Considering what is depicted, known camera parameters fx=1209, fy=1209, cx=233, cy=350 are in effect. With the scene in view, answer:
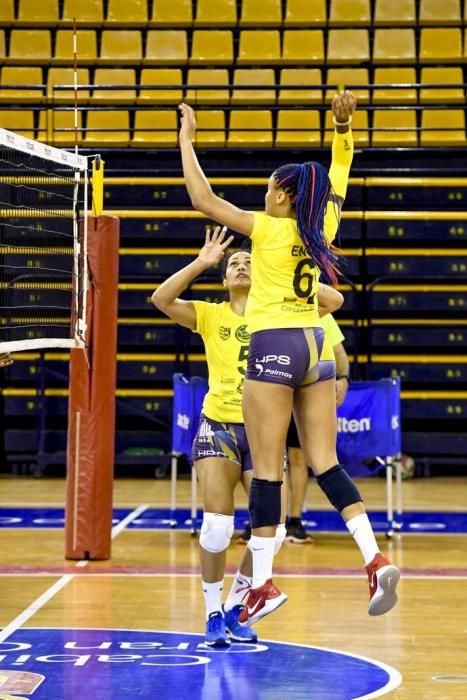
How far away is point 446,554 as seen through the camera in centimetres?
790

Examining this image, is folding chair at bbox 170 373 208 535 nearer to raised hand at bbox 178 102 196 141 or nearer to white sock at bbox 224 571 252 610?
white sock at bbox 224 571 252 610

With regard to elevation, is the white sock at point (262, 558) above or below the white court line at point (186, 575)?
above

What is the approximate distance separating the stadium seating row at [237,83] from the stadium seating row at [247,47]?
0.45 ft

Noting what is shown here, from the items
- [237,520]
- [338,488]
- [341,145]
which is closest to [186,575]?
[237,520]

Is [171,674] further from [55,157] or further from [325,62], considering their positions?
[325,62]

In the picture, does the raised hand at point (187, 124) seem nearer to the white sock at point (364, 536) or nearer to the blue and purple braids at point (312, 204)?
the blue and purple braids at point (312, 204)

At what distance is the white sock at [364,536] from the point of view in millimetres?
4395

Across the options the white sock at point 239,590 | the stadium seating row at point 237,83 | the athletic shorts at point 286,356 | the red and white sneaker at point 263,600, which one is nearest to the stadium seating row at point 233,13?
the stadium seating row at point 237,83

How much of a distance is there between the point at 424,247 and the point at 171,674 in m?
9.21

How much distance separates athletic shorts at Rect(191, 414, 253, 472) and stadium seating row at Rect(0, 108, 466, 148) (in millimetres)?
8439

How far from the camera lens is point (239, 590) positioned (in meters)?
5.33

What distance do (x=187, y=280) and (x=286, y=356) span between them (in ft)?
3.24

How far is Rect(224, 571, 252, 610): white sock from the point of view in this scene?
528cm

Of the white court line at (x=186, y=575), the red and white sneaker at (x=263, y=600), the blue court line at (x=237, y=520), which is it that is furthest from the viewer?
the blue court line at (x=237, y=520)
